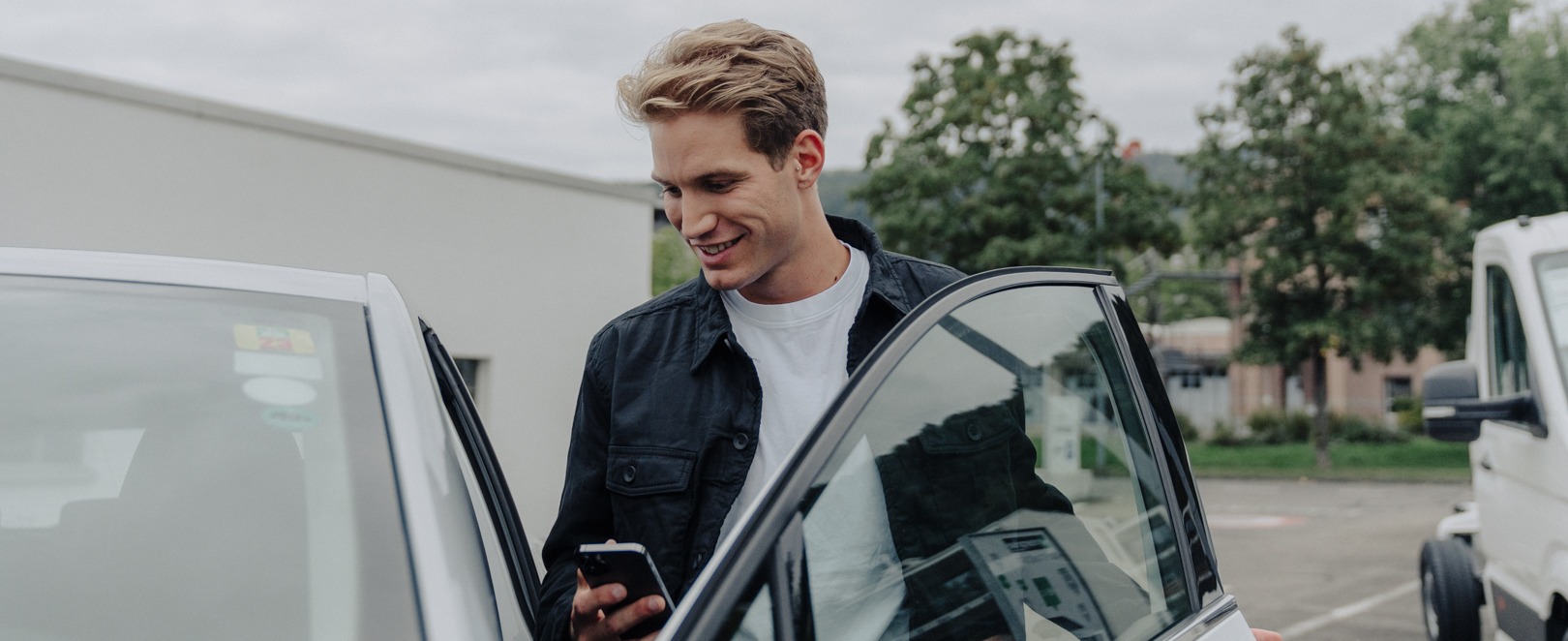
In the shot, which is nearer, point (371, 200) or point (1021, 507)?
point (1021, 507)

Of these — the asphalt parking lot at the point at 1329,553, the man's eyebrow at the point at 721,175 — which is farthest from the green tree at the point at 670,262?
the man's eyebrow at the point at 721,175

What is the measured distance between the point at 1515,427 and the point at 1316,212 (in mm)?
28696

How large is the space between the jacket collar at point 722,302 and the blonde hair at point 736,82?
23 cm

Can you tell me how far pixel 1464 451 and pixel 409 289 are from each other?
3413 cm

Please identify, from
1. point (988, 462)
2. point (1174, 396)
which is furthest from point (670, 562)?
point (1174, 396)

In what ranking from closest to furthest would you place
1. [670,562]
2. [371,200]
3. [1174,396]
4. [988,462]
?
[988,462] < [670,562] < [371,200] < [1174,396]

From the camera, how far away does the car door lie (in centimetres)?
116

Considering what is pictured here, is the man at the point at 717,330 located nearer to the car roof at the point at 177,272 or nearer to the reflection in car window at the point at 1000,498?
the reflection in car window at the point at 1000,498

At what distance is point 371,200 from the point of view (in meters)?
12.7

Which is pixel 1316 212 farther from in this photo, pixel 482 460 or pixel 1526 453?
pixel 482 460

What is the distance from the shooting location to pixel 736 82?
5.64 feet

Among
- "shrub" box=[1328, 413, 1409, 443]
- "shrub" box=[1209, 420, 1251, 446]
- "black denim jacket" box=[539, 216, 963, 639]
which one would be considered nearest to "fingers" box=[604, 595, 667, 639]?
"black denim jacket" box=[539, 216, 963, 639]

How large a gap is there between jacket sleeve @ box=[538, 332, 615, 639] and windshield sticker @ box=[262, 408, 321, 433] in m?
0.34

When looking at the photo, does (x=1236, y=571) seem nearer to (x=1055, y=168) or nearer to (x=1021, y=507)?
(x=1021, y=507)
